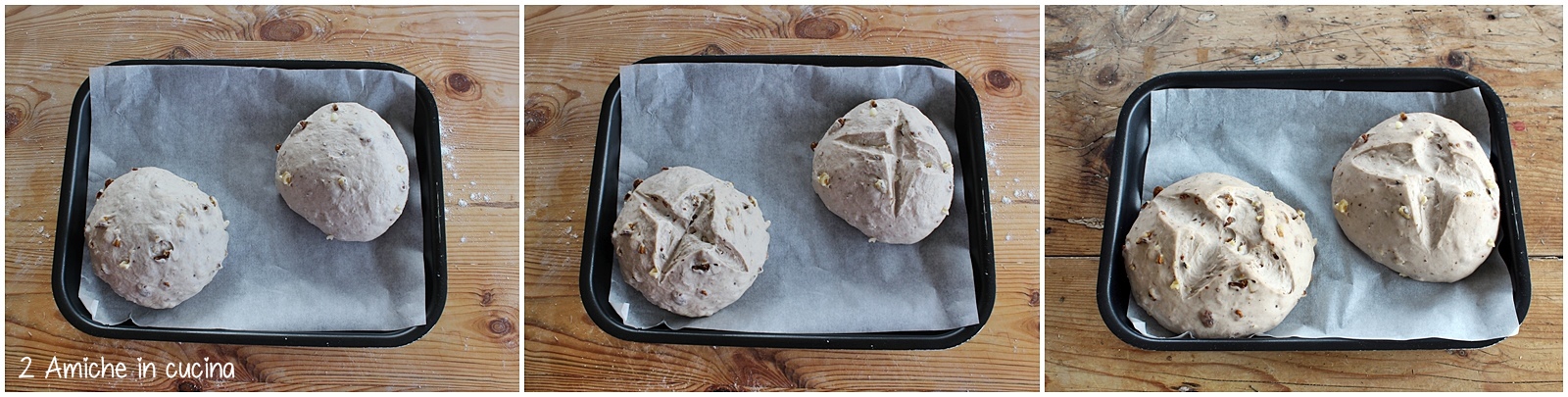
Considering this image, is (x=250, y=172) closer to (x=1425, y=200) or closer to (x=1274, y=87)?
(x=1274, y=87)

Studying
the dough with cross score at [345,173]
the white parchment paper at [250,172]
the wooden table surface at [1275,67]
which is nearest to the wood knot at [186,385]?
the white parchment paper at [250,172]

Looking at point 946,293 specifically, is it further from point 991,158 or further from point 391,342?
point 391,342

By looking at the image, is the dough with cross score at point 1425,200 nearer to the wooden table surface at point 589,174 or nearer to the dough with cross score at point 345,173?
the wooden table surface at point 589,174

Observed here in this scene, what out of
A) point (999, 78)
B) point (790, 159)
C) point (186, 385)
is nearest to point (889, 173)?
point (790, 159)

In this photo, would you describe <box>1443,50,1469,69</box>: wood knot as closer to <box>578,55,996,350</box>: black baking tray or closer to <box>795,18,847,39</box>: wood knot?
<box>578,55,996,350</box>: black baking tray

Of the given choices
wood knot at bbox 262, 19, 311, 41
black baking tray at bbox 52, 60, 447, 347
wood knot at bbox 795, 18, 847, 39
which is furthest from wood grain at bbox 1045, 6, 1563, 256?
wood knot at bbox 262, 19, 311, 41

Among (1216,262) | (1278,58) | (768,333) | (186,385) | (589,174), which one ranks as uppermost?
(1278,58)
